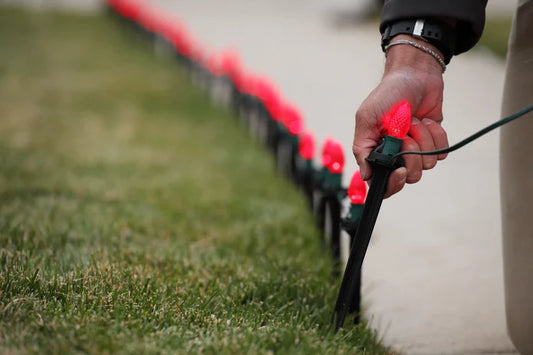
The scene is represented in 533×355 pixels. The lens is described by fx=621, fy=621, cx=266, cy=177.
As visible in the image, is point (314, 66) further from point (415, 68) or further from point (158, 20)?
point (415, 68)

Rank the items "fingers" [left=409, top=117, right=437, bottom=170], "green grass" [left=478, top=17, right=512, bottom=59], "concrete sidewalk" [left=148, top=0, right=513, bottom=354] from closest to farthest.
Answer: "fingers" [left=409, top=117, right=437, bottom=170]
"concrete sidewalk" [left=148, top=0, right=513, bottom=354]
"green grass" [left=478, top=17, right=512, bottom=59]

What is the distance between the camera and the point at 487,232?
4.60 meters

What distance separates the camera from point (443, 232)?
15.4 ft

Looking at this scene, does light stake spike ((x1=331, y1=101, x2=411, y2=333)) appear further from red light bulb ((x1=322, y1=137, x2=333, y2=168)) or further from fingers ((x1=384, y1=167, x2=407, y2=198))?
red light bulb ((x1=322, y1=137, x2=333, y2=168))

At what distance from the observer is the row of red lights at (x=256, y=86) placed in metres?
3.41

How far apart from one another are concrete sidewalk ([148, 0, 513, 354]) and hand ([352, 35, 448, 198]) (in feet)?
3.81

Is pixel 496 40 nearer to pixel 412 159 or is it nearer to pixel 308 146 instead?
pixel 308 146

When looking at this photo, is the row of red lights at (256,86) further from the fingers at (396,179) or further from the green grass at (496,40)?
the green grass at (496,40)

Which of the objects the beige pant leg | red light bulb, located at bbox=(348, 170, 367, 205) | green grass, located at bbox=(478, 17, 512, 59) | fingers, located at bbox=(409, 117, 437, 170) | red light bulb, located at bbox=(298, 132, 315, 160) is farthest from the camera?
green grass, located at bbox=(478, 17, 512, 59)

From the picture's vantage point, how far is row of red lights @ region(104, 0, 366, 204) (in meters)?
3.41

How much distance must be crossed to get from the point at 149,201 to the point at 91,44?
955 cm

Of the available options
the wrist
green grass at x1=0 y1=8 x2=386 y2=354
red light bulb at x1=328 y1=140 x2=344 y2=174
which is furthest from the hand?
red light bulb at x1=328 y1=140 x2=344 y2=174

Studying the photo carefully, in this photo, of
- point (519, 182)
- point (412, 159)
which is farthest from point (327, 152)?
point (412, 159)

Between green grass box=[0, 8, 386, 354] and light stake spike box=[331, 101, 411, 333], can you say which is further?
green grass box=[0, 8, 386, 354]
